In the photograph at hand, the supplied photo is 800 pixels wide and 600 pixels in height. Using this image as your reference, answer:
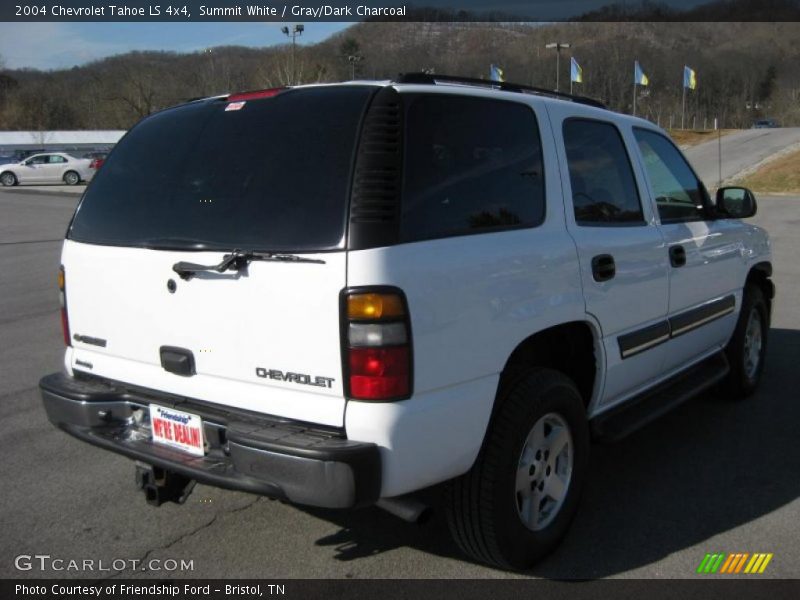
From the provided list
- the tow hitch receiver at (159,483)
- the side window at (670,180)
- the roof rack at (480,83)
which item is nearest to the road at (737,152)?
the side window at (670,180)

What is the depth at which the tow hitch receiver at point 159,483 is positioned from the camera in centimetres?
307

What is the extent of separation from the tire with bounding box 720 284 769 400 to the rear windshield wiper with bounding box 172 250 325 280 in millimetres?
3705

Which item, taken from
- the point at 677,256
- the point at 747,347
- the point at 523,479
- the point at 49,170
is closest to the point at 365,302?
the point at 523,479

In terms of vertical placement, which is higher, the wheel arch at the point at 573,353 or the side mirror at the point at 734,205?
the side mirror at the point at 734,205

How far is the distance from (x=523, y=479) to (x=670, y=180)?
2.28 metres

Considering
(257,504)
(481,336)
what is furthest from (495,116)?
(257,504)

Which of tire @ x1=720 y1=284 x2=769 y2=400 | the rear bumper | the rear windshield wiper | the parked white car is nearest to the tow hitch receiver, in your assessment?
the rear bumper

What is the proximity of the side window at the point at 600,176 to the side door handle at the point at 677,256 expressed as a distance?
0.30 m

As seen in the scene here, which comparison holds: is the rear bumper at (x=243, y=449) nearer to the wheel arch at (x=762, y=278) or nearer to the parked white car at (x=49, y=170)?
the wheel arch at (x=762, y=278)

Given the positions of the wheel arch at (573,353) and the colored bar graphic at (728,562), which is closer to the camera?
the colored bar graphic at (728,562)

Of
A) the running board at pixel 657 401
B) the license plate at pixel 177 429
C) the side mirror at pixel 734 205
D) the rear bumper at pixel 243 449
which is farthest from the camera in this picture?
the side mirror at pixel 734 205

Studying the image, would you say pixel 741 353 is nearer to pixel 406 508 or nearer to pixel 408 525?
pixel 408 525

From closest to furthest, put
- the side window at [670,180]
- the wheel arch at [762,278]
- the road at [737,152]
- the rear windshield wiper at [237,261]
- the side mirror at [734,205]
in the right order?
the rear windshield wiper at [237,261] → the side window at [670,180] → the side mirror at [734,205] → the wheel arch at [762,278] → the road at [737,152]

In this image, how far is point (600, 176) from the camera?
366 centimetres
